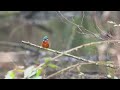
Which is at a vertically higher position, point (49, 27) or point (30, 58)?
point (49, 27)

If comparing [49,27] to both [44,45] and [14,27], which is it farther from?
[44,45]

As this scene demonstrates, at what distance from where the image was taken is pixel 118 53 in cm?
205

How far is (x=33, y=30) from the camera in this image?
5.24 meters

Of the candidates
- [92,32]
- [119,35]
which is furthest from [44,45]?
[119,35]
